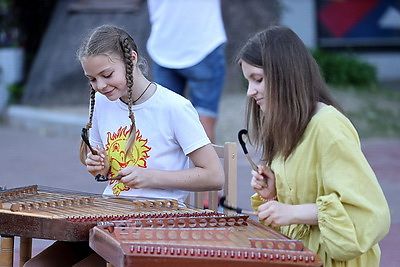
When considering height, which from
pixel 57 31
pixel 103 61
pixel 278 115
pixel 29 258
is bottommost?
pixel 29 258

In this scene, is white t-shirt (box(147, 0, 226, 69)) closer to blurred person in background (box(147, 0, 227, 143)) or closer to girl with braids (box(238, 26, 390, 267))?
blurred person in background (box(147, 0, 227, 143))

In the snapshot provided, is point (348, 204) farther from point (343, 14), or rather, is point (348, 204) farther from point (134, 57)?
point (343, 14)

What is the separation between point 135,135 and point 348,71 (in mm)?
10456

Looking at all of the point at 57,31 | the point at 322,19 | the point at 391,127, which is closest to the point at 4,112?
the point at 57,31

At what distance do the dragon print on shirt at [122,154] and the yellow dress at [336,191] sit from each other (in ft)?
2.39

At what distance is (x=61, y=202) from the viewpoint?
3105mm

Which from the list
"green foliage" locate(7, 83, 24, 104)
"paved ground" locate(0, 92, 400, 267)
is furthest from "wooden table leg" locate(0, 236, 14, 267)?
"green foliage" locate(7, 83, 24, 104)

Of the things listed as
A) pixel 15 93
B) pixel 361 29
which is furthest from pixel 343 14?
pixel 15 93

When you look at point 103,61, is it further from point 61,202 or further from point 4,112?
point 4,112

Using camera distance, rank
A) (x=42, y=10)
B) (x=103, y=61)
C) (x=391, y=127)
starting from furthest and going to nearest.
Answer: (x=42, y=10)
(x=391, y=127)
(x=103, y=61)

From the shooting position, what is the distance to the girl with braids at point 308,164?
9.23 ft

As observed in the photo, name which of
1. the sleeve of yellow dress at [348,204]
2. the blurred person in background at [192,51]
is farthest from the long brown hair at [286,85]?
the blurred person in background at [192,51]

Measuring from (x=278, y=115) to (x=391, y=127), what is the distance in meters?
7.49

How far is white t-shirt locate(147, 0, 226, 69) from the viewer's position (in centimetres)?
589
